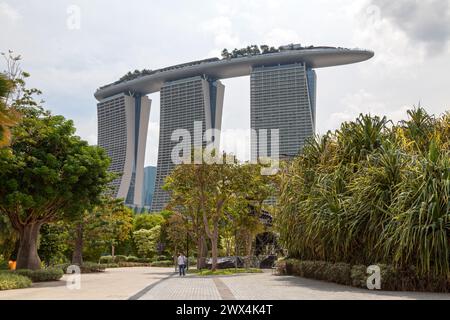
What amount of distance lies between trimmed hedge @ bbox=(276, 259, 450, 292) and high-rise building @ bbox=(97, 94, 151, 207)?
420 ft

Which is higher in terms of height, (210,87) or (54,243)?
(210,87)

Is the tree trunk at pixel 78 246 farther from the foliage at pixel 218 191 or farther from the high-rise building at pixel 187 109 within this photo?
the high-rise building at pixel 187 109

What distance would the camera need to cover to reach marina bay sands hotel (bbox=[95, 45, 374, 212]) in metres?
120

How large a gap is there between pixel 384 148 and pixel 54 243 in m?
27.2

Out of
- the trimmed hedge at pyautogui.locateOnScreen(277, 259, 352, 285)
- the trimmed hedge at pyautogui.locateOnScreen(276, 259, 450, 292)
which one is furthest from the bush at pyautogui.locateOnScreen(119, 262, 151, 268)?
the trimmed hedge at pyautogui.locateOnScreen(276, 259, 450, 292)

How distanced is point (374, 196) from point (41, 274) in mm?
14753

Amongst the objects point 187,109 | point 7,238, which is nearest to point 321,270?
point 7,238

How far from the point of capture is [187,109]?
437 feet

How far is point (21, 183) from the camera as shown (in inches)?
834

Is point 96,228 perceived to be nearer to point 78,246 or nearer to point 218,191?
point 78,246

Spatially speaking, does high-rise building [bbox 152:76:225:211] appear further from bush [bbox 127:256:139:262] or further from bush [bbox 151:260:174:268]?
bush [bbox 151:260:174:268]
